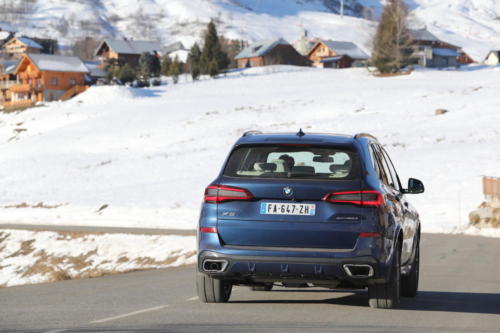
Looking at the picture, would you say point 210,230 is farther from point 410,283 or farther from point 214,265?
point 410,283

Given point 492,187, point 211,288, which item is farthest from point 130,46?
point 211,288

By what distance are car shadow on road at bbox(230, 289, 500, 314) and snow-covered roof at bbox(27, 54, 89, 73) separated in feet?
351

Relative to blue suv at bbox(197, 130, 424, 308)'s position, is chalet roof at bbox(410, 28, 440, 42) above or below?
below

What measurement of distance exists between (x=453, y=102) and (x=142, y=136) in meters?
21.4

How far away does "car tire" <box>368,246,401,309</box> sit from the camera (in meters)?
9.62

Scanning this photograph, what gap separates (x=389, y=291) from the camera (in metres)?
9.73

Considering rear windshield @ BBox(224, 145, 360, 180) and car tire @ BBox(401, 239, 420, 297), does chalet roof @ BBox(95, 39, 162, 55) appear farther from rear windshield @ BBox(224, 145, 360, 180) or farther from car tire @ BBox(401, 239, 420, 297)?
rear windshield @ BBox(224, 145, 360, 180)

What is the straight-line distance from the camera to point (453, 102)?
67.4 m

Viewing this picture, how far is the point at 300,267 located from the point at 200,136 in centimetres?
5454

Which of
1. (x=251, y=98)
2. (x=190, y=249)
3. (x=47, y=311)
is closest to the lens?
(x=47, y=311)

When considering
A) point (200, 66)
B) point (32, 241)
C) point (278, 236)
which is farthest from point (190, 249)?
point (200, 66)

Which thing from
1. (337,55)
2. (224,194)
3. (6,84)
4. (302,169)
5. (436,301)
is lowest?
(6,84)

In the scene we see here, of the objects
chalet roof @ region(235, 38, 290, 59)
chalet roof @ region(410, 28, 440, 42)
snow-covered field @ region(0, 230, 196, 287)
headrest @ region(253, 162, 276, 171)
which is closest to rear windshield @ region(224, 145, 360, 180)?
headrest @ region(253, 162, 276, 171)

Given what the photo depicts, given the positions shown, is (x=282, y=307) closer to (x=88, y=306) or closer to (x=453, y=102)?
(x=88, y=306)
